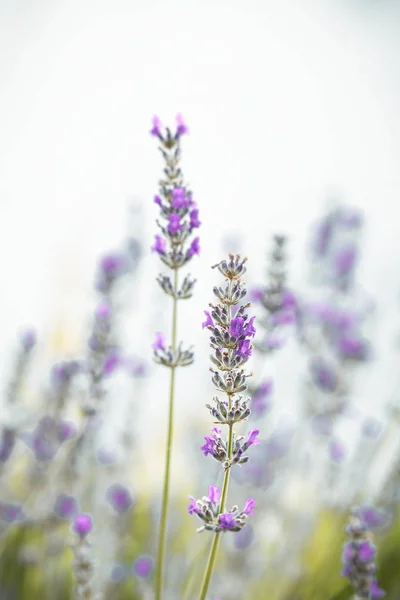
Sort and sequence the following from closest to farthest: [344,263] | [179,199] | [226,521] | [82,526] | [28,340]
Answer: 1. [226,521]
2. [179,199]
3. [82,526]
4. [28,340]
5. [344,263]

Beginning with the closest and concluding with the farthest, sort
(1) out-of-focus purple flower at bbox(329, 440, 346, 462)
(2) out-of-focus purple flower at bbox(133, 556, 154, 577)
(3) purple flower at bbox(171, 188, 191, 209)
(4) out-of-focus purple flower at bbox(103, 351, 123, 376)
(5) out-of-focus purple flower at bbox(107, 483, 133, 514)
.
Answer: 1. (3) purple flower at bbox(171, 188, 191, 209)
2. (4) out-of-focus purple flower at bbox(103, 351, 123, 376)
3. (2) out-of-focus purple flower at bbox(133, 556, 154, 577)
4. (5) out-of-focus purple flower at bbox(107, 483, 133, 514)
5. (1) out-of-focus purple flower at bbox(329, 440, 346, 462)

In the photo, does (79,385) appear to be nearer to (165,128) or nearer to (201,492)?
(201,492)

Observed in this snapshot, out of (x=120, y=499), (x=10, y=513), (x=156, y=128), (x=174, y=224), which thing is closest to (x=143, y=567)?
(x=120, y=499)

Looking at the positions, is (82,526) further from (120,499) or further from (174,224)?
(120,499)

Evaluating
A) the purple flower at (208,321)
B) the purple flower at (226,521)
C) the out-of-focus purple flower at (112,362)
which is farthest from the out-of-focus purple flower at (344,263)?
the purple flower at (226,521)

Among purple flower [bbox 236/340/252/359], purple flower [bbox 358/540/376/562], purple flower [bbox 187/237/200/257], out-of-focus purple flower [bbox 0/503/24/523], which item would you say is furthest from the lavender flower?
out-of-focus purple flower [bbox 0/503/24/523]

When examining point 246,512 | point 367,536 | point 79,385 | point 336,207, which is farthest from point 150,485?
point 246,512

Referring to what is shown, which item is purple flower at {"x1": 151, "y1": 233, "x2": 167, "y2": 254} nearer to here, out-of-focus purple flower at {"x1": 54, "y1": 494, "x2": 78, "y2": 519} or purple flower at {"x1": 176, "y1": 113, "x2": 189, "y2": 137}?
purple flower at {"x1": 176, "y1": 113, "x2": 189, "y2": 137}
